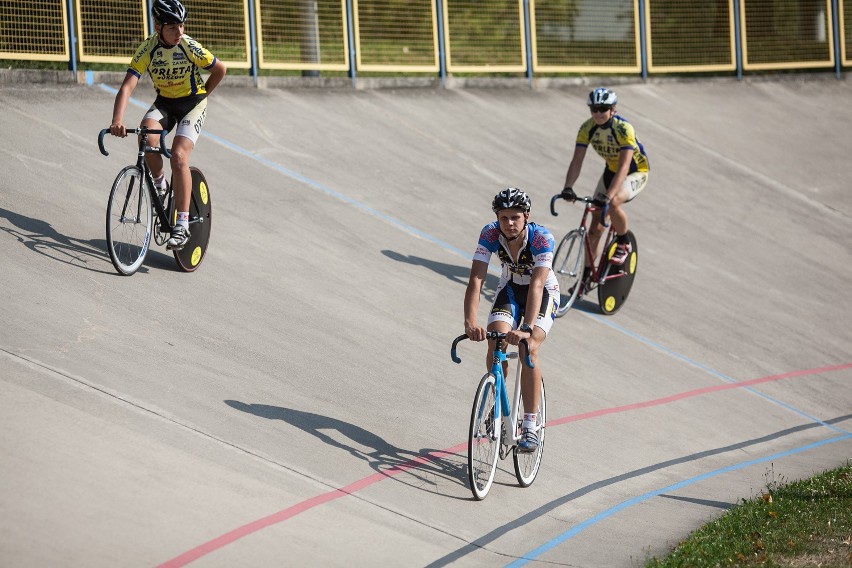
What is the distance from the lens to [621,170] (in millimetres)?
10484

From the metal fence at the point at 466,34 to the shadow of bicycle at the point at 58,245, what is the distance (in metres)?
5.06

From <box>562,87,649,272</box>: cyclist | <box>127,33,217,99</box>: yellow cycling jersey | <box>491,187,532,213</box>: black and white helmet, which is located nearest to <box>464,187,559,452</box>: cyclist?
<box>491,187,532,213</box>: black and white helmet

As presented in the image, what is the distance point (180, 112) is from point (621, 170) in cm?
422

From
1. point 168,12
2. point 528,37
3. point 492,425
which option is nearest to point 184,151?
point 168,12

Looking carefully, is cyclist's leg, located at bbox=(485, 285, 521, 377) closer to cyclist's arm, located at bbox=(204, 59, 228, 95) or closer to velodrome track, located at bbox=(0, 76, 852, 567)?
velodrome track, located at bbox=(0, 76, 852, 567)

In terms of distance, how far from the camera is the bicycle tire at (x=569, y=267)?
10617mm

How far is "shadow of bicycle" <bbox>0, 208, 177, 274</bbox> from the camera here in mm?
8398

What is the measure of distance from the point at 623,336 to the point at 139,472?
234 inches

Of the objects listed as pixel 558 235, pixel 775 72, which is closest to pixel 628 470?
pixel 558 235

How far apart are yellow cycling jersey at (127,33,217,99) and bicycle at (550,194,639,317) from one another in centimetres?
367

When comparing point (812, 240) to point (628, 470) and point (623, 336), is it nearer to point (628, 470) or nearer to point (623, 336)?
point (623, 336)

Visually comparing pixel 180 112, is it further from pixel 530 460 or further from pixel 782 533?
pixel 782 533

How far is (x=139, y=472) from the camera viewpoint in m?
5.64

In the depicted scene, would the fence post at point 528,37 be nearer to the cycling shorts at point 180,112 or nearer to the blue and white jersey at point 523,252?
the cycling shorts at point 180,112
